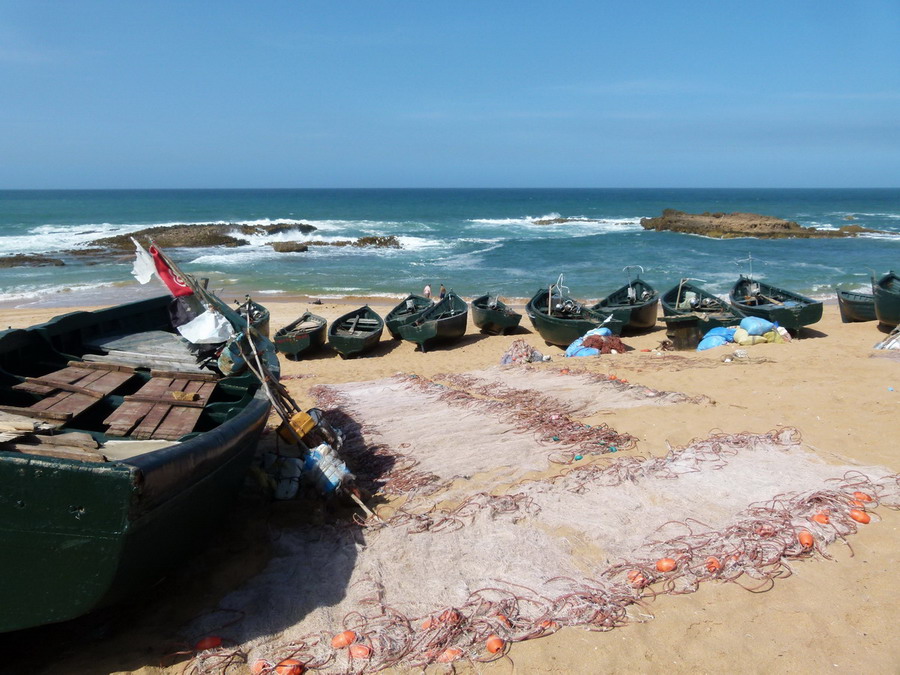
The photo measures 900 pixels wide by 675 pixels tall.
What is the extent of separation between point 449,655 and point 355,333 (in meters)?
12.9

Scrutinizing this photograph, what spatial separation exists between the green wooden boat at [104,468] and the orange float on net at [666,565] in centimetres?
343

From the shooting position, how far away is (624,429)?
24.7 feet

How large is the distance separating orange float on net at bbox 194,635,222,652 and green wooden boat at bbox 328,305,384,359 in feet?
37.3

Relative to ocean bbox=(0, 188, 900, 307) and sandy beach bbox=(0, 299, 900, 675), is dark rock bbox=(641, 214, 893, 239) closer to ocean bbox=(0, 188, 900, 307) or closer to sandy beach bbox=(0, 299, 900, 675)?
ocean bbox=(0, 188, 900, 307)

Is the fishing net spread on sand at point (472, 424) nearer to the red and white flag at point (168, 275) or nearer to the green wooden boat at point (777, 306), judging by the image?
the red and white flag at point (168, 275)

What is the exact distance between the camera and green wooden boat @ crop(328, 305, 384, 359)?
1535 cm

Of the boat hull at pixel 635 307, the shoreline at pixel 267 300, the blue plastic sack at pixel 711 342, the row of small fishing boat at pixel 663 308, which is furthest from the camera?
the shoreline at pixel 267 300

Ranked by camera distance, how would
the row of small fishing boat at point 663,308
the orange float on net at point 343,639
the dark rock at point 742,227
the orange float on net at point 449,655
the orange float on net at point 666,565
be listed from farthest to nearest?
the dark rock at point 742,227
the row of small fishing boat at point 663,308
the orange float on net at point 666,565
the orange float on net at point 343,639
the orange float on net at point 449,655

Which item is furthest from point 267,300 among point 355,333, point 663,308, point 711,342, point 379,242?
point 379,242

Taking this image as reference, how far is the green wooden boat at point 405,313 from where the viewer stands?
1686 cm

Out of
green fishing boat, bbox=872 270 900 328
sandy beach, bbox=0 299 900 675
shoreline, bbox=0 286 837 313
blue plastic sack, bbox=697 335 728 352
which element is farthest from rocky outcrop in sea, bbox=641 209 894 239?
sandy beach, bbox=0 299 900 675

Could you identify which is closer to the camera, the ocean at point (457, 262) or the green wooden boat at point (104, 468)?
the green wooden boat at point (104, 468)

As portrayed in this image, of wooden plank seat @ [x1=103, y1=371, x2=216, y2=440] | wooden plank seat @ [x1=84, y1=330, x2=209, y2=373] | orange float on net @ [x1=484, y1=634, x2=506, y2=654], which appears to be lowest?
orange float on net @ [x1=484, y1=634, x2=506, y2=654]

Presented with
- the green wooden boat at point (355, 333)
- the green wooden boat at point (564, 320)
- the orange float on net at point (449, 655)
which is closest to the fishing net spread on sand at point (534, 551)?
the orange float on net at point (449, 655)
